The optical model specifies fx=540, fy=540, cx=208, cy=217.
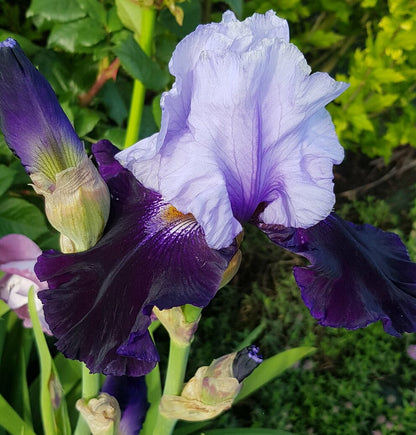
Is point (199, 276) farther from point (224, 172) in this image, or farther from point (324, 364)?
point (324, 364)

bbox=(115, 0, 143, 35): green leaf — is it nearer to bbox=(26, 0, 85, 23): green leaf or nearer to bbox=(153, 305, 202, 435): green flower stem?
bbox=(26, 0, 85, 23): green leaf

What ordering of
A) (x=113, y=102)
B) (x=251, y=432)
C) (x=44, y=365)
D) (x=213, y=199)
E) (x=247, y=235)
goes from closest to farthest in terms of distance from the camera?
(x=213, y=199) → (x=44, y=365) → (x=251, y=432) → (x=113, y=102) → (x=247, y=235)

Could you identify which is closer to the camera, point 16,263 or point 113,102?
point 16,263

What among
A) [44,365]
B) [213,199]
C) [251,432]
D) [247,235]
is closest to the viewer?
[213,199]

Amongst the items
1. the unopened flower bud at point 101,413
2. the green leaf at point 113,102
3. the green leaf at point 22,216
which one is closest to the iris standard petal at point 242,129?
the unopened flower bud at point 101,413

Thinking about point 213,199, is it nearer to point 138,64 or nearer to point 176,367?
point 176,367

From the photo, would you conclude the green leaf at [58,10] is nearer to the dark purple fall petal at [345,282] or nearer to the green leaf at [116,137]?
the green leaf at [116,137]

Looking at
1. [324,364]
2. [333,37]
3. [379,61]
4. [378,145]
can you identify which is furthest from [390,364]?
[333,37]

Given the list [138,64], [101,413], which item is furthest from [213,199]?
[138,64]
